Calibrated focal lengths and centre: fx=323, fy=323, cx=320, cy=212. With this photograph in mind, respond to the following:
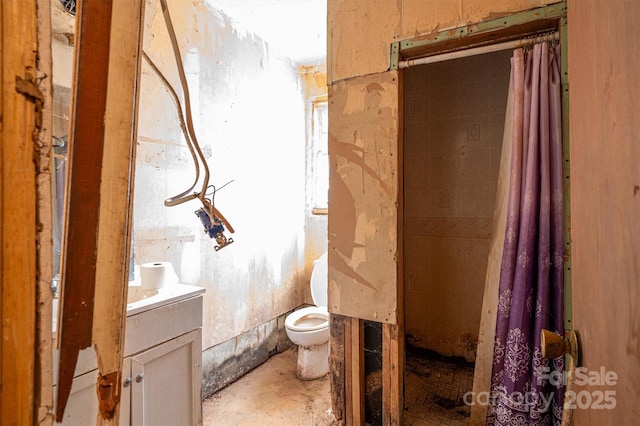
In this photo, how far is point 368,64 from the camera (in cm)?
154

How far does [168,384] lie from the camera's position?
1319mm

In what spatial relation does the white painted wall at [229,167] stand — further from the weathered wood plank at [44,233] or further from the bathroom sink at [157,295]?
the weathered wood plank at [44,233]

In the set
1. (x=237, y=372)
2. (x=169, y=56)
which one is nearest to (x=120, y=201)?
(x=169, y=56)

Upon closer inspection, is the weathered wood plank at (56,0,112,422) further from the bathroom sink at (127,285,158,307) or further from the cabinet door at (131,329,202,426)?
the bathroom sink at (127,285,158,307)

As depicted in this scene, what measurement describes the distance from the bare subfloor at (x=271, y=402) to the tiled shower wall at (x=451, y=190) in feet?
2.85

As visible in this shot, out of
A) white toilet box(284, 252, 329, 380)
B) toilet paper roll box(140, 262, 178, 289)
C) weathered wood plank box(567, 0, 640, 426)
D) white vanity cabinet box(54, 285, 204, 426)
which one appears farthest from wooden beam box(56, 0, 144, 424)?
white toilet box(284, 252, 329, 380)

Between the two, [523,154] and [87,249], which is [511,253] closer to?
[523,154]

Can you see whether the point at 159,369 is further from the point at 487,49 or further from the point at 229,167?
the point at 487,49

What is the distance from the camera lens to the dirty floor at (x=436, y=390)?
172cm

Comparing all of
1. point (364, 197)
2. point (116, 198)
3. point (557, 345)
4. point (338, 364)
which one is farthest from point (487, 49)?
point (338, 364)

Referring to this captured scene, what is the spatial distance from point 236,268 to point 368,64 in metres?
1.56

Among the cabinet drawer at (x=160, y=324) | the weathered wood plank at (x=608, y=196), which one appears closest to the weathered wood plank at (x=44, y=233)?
the weathered wood plank at (x=608, y=196)

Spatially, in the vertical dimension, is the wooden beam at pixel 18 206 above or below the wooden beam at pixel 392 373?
above

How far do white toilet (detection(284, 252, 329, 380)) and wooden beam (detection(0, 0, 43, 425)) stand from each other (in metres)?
1.89
